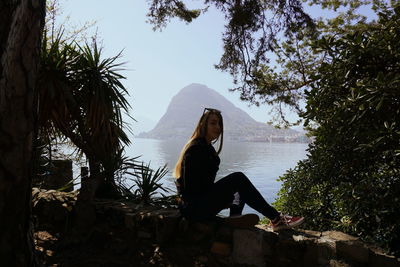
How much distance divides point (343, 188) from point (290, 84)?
6.12 m

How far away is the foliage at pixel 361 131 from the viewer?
2455 millimetres

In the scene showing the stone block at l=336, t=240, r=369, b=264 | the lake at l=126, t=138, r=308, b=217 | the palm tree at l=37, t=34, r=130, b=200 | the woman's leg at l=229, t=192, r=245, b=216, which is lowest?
the lake at l=126, t=138, r=308, b=217

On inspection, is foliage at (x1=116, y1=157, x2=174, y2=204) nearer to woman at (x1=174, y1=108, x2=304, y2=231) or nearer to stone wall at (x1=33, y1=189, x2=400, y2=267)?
stone wall at (x1=33, y1=189, x2=400, y2=267)

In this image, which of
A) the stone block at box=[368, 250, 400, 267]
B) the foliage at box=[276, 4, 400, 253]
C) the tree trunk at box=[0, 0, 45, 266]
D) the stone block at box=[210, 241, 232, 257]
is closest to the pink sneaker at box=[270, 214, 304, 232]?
the foliage at box=[276, 4, 400, 253]

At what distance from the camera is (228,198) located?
3.18m

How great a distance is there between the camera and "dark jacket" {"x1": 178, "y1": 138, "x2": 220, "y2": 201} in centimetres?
313

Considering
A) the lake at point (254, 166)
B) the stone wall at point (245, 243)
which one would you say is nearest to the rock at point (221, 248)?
the stone wall at point (245, 243)

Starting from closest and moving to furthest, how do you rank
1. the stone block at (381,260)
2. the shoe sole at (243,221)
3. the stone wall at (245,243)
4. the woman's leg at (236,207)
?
the stone block at (381,260), the stone wall at (245,243), the shoe sole at (243,221), the woman's leg at (236,207)

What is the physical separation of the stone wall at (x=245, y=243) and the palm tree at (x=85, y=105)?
942 mm

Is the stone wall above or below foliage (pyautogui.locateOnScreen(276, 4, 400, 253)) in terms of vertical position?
below

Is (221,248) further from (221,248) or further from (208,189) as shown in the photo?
(208,189)

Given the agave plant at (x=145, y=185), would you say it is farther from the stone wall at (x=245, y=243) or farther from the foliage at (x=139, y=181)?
the stone wall at (x=245, y=243)

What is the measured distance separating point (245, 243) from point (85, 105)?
9.39 ft

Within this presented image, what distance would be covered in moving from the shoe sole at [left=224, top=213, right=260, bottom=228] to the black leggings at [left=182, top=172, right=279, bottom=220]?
11cm
